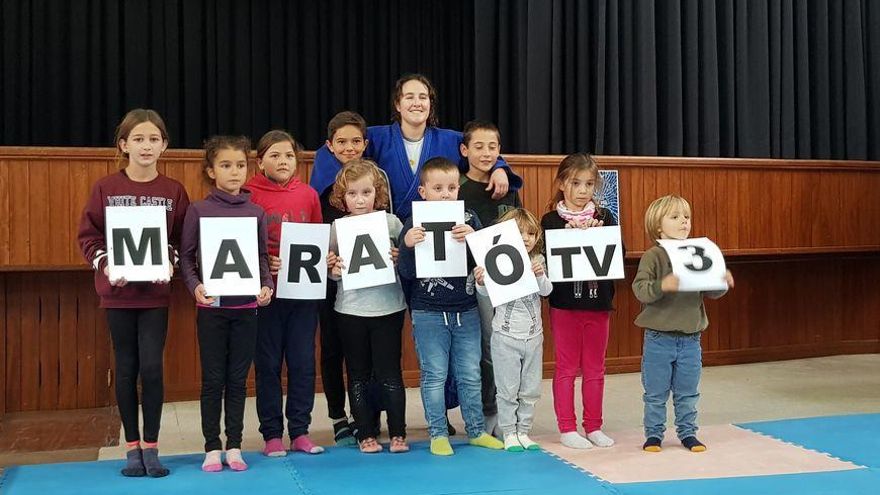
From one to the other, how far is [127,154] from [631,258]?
339 cm

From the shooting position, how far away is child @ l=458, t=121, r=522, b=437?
421 centimetres

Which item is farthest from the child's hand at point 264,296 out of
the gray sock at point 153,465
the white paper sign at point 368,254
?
the gray sock at point 153,465

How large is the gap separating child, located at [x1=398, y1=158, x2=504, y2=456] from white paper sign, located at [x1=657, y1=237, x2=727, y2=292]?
85cm

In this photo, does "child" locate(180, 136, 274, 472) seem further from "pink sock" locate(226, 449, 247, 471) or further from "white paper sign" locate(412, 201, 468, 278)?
"white paper sign" locate(412, 201, 468, 278)

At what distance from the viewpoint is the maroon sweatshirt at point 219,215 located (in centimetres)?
372

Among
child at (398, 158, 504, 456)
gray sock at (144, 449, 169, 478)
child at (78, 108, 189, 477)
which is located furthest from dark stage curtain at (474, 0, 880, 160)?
gray sock at (144, 449, 169, 478)

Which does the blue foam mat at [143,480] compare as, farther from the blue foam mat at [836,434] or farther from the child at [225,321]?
the blue foam mat at [836,434]

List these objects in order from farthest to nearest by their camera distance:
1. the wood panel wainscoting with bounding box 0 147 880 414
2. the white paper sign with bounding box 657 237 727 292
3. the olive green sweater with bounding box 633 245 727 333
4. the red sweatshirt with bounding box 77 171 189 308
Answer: the wood panel wainscoting with bounding box 0 147 880 414 → the olive green sweater with bounding box 633 245 727 333 → the white paper sign with bounding box 657 237 727 292 → the red sweatshirt with bounding box 77 171 189 308

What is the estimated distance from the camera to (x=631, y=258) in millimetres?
6082

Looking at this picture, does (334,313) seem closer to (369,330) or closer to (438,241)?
(369,330)

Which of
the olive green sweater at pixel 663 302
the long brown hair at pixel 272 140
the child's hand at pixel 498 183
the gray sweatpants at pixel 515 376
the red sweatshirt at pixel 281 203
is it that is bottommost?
the gray sweatpants at pixel 515 376

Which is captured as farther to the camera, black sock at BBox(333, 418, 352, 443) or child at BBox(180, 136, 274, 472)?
black sock at BBox(333, 418, 352, 443)

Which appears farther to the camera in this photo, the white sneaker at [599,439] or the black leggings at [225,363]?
the white sneaker at [599,439]

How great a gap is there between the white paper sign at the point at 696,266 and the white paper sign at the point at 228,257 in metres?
1.68
